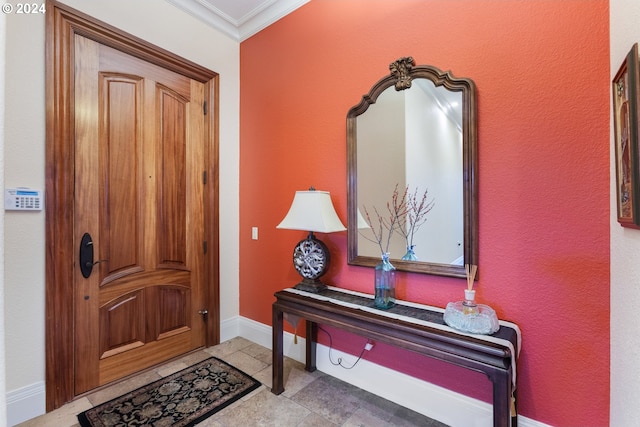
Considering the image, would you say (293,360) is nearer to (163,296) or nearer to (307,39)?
(163,296)

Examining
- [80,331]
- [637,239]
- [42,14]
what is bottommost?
[80,331]

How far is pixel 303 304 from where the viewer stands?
1885 millimetres

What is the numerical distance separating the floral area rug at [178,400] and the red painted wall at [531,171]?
2.97 ft

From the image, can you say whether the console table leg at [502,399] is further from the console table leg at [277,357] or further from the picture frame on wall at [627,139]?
the console table leg at [277,357]

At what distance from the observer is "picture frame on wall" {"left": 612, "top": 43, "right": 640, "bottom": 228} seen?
974mm

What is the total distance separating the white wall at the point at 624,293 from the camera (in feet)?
3.40

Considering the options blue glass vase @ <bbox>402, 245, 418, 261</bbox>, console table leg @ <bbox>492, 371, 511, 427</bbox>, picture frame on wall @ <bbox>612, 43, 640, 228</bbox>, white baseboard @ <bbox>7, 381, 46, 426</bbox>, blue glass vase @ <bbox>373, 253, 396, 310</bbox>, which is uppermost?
picture frame on wall @ <bbox>612, 43, 640, 228</bbox>

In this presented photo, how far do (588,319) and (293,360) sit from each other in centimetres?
197

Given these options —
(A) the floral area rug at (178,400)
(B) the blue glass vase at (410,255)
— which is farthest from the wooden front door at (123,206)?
(B) the blue glass vase at (410,255)

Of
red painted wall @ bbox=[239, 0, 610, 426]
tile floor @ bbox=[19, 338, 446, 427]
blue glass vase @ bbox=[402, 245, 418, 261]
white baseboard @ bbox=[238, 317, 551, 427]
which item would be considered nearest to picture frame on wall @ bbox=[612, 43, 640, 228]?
red painted wall @ bbox=[239, 0, 610, 426]

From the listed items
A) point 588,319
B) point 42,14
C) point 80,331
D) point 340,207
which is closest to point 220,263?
point 80,331

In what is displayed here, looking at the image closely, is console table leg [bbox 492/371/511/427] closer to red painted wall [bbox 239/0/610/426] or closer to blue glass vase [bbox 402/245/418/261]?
red painted wall [bbox 239/0/610/426]

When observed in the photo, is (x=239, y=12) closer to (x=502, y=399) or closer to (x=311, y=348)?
(x=311, y=348)

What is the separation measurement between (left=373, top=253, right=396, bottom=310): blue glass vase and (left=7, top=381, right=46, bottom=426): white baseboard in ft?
7.06
